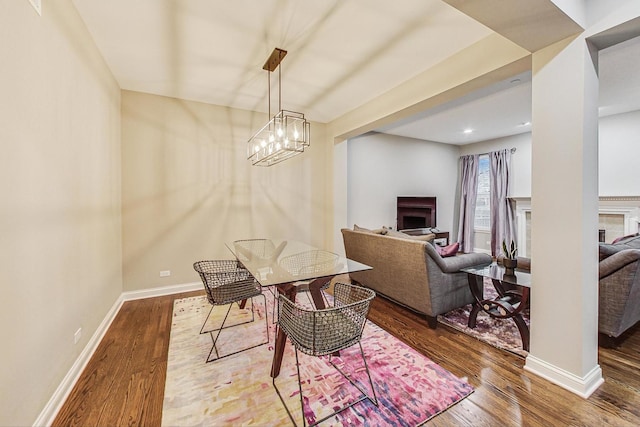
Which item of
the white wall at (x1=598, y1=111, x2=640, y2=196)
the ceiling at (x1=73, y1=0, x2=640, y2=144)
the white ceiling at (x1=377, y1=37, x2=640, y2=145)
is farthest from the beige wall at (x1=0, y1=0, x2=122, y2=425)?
the white wall at (x1=598, y1=111, x2=640, y2=196)

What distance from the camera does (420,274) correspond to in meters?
2.68

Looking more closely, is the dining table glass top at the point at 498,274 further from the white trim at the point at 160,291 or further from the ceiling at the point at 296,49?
the white trim at the point at 160,291

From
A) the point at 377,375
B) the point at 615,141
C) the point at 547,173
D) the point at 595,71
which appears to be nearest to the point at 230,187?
the point at 377,375

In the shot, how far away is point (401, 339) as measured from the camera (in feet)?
8.15

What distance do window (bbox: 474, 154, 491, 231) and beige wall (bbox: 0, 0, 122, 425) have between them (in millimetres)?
7058

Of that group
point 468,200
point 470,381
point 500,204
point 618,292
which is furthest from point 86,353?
point 468,200

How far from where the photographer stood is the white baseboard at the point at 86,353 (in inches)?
61.6

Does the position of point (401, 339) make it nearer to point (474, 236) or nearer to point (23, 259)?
point (23, 259)

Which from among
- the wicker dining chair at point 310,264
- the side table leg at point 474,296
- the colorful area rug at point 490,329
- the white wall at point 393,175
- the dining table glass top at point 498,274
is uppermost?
the white wall at point 393,175

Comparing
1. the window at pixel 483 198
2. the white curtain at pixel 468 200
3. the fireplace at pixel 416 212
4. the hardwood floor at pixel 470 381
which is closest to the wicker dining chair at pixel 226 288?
the hardwood floor at pixel 470 381

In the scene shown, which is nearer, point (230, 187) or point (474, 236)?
point (230, 187)

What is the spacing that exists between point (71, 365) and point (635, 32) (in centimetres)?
436

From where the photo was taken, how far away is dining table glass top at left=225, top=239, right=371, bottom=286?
Answer: 73.9 inches

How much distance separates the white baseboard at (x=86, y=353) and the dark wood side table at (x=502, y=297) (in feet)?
10.6
